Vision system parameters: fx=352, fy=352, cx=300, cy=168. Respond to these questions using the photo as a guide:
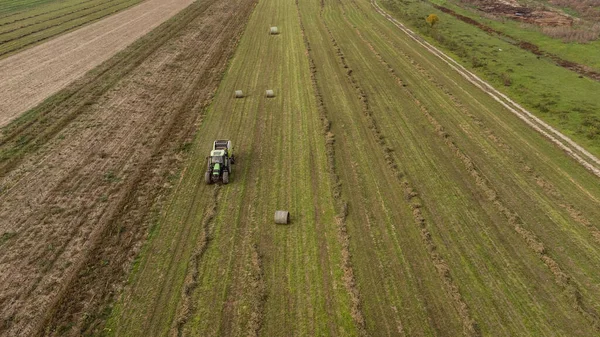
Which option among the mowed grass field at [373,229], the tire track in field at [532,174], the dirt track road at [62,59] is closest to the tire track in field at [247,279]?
the mowed grass field at [373,229]

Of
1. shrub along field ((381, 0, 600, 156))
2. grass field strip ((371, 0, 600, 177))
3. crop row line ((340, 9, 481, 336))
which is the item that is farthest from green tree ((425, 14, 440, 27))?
crop row line ((340, 9, 481, 336))

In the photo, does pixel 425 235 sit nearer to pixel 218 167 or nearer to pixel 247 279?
pixel 247 279

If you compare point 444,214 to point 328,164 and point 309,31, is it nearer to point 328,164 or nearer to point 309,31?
point 328,164

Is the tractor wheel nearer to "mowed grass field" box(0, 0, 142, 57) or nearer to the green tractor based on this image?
the green tractor

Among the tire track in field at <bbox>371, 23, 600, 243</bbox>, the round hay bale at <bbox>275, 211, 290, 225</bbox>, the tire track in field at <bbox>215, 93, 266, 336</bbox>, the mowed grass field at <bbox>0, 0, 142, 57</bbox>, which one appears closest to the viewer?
the tire track in field at <bbox>215, 93, 266, 336</bbox>

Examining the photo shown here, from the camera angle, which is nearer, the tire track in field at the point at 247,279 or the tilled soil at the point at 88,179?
the tire track in field at the point at 247,279

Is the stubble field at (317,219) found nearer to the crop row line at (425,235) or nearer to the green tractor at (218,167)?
the crop row line at (425,235)
